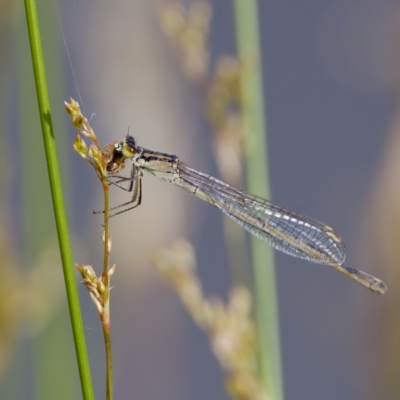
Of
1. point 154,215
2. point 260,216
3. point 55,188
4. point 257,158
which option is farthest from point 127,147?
point 154,215

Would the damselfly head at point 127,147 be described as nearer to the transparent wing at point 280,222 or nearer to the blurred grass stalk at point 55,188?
the transparent wing at point 280,222

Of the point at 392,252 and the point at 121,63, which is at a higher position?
the point at 121,63

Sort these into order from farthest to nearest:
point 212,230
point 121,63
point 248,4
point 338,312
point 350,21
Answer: point 212,230, point 350,21, point 121,63, point 338,312, point 248,4

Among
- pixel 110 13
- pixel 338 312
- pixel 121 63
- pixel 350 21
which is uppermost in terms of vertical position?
pixel 350 21

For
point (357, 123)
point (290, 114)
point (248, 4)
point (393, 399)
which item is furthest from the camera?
point (290, 114)

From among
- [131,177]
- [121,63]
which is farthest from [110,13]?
[131,177]

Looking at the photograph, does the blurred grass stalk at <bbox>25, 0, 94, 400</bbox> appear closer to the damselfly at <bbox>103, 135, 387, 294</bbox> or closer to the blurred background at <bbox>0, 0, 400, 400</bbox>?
the blurred background at <bbox>0, 0, 400, 400</bbox>

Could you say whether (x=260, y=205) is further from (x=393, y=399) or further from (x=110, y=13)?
(x=110, y=13)

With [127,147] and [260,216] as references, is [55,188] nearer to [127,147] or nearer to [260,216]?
[127,147]

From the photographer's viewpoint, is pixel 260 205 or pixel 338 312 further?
pixel 338 312
